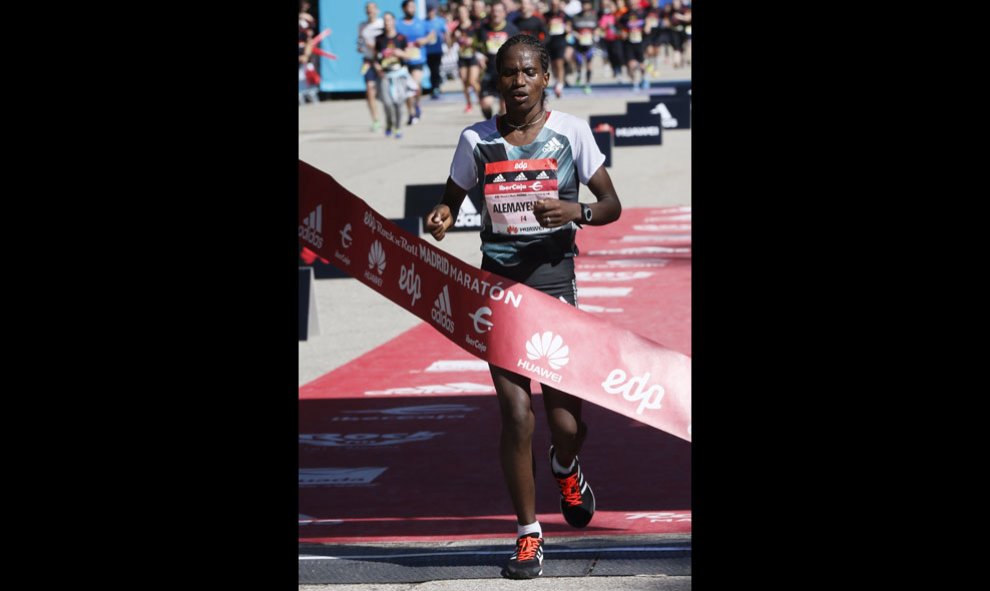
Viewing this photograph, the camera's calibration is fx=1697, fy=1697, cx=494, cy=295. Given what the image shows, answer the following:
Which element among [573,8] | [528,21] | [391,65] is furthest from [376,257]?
[573,8]

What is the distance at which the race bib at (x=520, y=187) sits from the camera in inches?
246

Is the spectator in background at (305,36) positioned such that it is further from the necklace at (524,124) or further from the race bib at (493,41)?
the necklace at (524,124)

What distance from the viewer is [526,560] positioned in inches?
243

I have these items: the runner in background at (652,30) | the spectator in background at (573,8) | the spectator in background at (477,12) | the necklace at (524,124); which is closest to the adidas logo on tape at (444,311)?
the necklace at (524,124)

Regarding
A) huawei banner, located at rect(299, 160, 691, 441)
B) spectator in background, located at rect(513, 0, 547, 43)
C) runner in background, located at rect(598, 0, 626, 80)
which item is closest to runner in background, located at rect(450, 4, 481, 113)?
spectator in background, located at rect(513, 0, 547, 43)

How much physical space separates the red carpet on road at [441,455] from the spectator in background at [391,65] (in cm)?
1223

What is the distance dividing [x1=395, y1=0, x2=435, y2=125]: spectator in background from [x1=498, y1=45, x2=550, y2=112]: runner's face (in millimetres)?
19536

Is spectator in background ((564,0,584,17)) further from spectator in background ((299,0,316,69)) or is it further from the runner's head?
the runner's head

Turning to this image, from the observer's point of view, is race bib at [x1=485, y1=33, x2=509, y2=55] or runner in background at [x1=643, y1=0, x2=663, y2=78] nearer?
race bib at [x1=485, y1=33, x2=509, y2=55]

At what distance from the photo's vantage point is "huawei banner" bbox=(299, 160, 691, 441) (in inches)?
241
